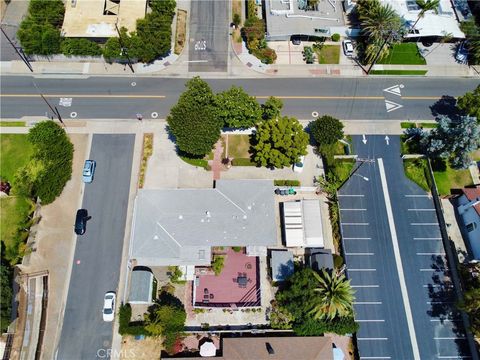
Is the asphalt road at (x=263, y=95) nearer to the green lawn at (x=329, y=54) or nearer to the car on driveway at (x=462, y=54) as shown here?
the green lawn at (x=329, y=54)

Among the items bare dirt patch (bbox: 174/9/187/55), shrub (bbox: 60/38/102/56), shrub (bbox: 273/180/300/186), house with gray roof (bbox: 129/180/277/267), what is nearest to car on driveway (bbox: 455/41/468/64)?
shrub (bbox: 273/180/300/186)

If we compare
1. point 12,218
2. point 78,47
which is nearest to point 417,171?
point 78,47

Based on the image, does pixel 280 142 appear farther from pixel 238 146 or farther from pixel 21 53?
pixel 21 53

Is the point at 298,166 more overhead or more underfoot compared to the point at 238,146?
more underfoot

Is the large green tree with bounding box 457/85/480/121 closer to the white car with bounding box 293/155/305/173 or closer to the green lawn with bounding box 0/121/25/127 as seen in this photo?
the white car with bounding box 293/155/305/173

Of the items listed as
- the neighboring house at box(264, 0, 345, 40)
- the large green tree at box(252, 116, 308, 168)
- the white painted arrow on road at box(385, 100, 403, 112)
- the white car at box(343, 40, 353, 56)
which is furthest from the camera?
the white car at box(343, 40, 353, 56)
